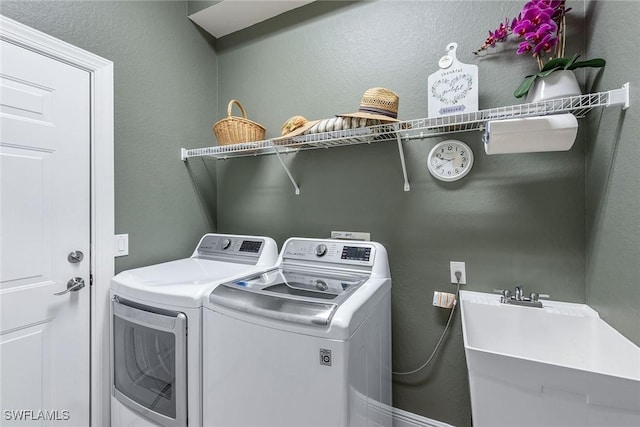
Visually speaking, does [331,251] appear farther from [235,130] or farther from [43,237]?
[43,237]

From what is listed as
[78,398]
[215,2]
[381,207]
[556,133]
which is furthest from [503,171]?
[78,398]

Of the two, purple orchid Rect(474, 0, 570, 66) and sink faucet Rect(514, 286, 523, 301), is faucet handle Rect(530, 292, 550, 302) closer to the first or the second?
sink faucet Rect(514, 286, 523, 301)

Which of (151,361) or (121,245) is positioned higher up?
(121,245)

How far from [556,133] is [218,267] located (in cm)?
174

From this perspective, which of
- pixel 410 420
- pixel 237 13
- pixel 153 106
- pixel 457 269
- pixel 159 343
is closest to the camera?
pixel 159 343

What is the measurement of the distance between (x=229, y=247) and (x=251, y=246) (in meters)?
Result: 0.18

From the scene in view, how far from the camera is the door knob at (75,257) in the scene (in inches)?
56.4

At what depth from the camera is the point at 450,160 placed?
1521 millimetres

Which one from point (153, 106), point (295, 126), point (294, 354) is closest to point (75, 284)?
point (153, 106)

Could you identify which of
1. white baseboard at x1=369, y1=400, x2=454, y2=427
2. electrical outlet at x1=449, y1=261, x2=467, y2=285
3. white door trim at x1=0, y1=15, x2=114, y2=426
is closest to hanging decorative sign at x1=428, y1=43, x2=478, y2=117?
electrical outlet at x1=449, y1=261, x2=467, y2=285

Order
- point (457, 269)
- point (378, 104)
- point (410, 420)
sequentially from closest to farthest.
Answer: point (378, 104) < point (457, 269) < point (410, 420)

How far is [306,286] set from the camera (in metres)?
1.34

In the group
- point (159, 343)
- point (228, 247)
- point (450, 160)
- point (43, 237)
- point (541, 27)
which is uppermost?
point (541, 27)

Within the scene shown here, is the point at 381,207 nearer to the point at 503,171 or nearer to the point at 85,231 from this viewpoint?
the point at 503,171
